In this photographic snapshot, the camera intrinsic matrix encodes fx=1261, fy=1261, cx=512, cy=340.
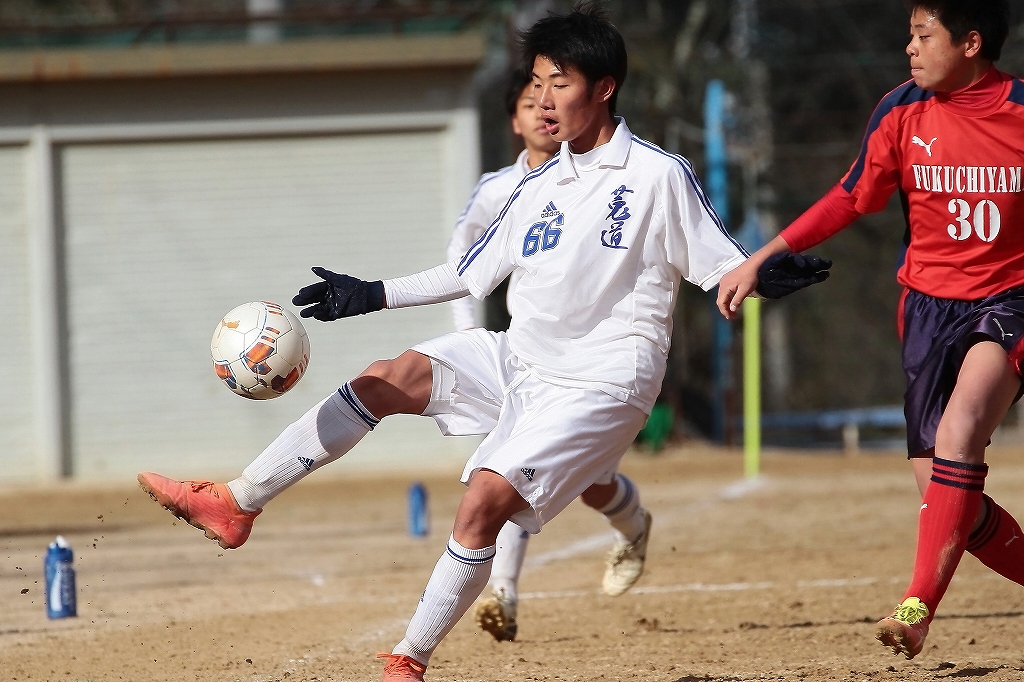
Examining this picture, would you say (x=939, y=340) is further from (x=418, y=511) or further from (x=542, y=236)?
(x=418, y=511)

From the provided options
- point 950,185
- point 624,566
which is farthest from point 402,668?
point 950,185

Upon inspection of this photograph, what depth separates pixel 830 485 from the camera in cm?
1214

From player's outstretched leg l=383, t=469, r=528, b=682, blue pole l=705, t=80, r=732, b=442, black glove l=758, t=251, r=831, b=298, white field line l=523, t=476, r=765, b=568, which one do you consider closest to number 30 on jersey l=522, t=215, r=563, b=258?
black glove l=758, t=251, r=831, b=298

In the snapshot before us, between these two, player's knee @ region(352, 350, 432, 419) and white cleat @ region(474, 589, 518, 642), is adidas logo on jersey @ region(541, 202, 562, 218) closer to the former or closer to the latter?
player's knee @ region(352, 350, 432, 419)

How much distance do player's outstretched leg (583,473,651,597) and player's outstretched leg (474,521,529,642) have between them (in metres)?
0.45

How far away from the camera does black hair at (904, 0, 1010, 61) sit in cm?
430

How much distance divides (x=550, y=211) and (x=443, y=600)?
139 cm

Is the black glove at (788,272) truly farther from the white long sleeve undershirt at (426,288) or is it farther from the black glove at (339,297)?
the black glove at (339,297)

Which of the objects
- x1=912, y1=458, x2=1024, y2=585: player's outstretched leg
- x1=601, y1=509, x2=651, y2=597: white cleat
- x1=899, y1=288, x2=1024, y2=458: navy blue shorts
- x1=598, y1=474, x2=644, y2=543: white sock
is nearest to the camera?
x1=899, y1=288, x2=1024, y2=458: navy blue shorts

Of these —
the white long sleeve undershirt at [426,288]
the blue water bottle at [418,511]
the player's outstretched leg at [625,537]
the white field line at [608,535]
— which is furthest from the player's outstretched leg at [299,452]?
the blue water bottle at [418,511]

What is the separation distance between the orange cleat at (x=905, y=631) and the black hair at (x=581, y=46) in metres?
2.00

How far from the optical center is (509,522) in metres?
5.78

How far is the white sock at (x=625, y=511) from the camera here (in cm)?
598

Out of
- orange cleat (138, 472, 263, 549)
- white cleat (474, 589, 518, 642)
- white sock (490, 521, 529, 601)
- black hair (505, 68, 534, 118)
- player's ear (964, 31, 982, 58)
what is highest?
black hair (505, 68, 534, 118)
